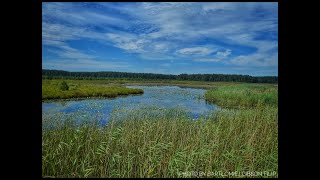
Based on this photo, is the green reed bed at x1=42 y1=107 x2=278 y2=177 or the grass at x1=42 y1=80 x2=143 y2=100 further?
the grass at x1=42 y1=80 x2=143 y2=100

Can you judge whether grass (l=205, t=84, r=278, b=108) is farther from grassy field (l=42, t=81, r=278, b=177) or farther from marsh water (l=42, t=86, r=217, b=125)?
grassy field (l=42, t=81, r=278, b=177)

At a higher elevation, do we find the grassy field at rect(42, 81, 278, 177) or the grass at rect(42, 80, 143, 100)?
the grass at rect(42, 80, 143, 100)

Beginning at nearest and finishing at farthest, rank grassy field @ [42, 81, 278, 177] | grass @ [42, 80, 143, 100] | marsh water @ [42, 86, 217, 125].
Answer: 1. grassy field @ [42, 81, 278, 177]
2. marsh water @ [42, 86, 217, 125]
3. grass @ [42, 80, 143, 100]

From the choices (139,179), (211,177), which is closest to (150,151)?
(139,179)

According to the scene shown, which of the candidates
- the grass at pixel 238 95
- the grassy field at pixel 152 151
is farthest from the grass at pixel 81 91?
the grassy field at pixel 152 151

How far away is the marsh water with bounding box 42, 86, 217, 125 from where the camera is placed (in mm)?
5062

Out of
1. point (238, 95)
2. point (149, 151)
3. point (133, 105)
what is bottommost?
point (149, 151)

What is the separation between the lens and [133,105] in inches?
239

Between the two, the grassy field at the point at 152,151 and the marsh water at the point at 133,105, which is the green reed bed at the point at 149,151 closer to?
the grassy field at the point at 152,151

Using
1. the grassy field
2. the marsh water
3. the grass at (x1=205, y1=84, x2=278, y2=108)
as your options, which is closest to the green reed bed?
the grassy field

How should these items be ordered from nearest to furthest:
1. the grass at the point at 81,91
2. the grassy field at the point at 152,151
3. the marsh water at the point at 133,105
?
the grassy field at the point at 152,151, the marsh water at the point at 133,105, the grass at the point at 81,91

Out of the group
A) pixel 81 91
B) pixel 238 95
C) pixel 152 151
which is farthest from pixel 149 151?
pixel 81 91

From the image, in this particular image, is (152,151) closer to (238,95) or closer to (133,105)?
(133,105)

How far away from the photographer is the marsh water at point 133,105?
506cm
